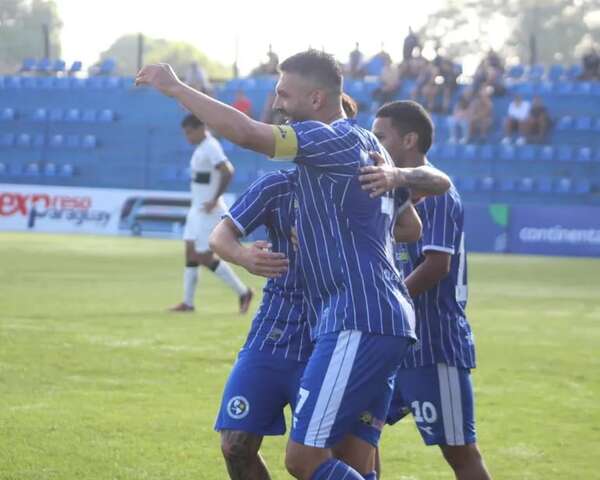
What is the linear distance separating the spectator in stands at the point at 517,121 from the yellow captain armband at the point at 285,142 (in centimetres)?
3086

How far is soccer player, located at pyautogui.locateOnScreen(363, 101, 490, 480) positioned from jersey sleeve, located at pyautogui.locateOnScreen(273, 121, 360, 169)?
1.08m

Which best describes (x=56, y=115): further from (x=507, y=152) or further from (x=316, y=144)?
(x=316, y=144)

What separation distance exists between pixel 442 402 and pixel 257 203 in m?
1.21

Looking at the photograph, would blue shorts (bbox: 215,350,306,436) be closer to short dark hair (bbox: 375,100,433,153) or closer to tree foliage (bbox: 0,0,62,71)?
short dark hair (bbox: 375,100,433,153)

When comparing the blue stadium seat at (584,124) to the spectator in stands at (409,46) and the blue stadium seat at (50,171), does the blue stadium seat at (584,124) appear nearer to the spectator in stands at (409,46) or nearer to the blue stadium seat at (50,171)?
the spectator in stands at (409,46)

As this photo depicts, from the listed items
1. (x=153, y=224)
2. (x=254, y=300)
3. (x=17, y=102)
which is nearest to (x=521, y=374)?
(x=254, y=300)

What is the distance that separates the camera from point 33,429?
8125 millimetres

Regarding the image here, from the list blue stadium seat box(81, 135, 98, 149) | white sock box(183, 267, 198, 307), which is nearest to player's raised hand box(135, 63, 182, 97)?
white sock box(183, 267, 198, 307)

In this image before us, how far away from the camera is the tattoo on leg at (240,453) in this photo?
18.8 ft

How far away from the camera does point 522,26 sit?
89.9 metres

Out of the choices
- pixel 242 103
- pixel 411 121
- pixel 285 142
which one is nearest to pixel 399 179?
pixel 285 142

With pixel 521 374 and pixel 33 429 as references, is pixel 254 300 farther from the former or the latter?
pixel 33 429

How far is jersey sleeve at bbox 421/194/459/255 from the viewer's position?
604 cm

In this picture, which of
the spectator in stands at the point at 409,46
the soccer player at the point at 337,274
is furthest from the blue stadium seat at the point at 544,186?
the soccer player at the point at 337,274
